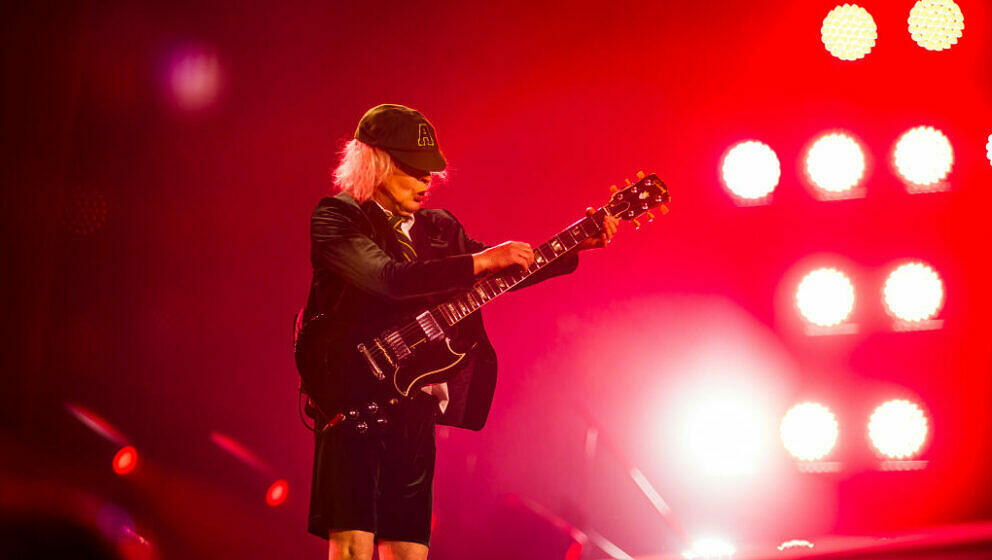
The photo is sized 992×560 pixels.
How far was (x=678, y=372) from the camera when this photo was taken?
10.2 feet

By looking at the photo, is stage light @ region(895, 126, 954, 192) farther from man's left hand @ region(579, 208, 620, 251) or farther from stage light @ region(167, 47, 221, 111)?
stage light @ region(167, 47, 221, 111)

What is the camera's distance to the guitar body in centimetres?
232

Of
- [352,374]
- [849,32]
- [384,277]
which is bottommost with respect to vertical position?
[352,374]

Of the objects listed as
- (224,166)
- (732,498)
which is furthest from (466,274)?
(224,166)

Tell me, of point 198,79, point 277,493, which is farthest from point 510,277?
point 198,79

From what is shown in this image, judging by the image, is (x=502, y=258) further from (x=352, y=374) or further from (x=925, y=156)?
(x=925, y=156)

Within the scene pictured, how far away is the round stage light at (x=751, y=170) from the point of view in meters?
3.11

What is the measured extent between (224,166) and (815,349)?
2.24 m

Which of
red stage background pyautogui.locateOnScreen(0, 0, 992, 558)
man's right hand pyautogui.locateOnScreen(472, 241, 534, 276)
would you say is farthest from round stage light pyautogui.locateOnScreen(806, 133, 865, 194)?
man's right hand pyautogui.locateOnScreen(472, 241, 534, 276)

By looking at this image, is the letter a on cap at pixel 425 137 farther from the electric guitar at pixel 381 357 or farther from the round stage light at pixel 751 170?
the round stage light at pixel 751 170

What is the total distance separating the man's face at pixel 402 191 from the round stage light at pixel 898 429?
5.49ft

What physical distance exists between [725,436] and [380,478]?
51.4 inches

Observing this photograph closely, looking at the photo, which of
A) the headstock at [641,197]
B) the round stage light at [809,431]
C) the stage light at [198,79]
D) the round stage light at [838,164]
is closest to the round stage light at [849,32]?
the round stage light at [838,164]

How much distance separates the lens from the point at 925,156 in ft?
9.99
